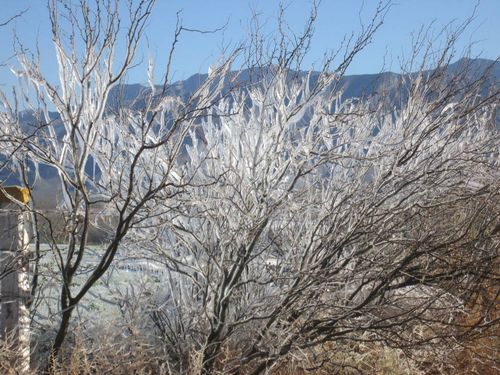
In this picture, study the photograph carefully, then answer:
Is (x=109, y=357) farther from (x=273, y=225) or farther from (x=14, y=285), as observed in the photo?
(x=273, y=225)

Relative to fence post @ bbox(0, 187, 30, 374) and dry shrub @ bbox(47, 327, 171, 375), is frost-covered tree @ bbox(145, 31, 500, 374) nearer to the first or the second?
dry shrub @ bbox(47, 327, 171, 375)

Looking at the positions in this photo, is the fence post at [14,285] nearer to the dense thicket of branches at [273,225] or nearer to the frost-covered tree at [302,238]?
the dense thicket of branches at [273,225]

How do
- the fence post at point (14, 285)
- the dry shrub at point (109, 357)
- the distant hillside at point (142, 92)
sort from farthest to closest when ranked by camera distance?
1. the fence post at point (14, 285)
2. the distant hillside at point (142, 92)
3. the dry shrub at point (109, 357)

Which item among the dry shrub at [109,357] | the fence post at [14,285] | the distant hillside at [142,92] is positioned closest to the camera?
the dry shrub at [109,357]

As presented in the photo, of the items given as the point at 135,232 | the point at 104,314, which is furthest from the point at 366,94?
the point at 104,314

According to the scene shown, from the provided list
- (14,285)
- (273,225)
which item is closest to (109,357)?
(14,285)

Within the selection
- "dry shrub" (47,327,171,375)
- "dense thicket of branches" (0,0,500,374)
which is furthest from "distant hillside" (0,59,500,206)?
"dry shrub" (47,327,171,375)

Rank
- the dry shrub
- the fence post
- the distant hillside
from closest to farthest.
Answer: the dry shrub
the distant hillside
the fence post

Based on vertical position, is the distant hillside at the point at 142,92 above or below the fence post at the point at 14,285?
above

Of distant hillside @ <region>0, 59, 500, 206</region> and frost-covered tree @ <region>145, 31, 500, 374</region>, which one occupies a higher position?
distant hillside @ <region>0, 59, 500, 206</region>

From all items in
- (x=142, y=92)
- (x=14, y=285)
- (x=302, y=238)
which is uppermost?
(x=142, y=92)

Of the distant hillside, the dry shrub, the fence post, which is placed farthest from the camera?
the fence post

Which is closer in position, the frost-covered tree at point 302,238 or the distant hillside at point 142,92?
the distant hillside at point 142,92

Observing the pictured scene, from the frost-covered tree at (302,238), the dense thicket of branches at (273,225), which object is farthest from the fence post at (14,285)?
the frost-covered tree at (302,238)
